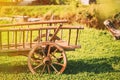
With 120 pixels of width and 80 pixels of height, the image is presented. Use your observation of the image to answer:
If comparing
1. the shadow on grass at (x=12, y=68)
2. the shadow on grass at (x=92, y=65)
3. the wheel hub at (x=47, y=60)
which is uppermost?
the wheel hub at (x=47, y=60)

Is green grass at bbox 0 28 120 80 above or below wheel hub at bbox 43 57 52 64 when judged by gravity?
below

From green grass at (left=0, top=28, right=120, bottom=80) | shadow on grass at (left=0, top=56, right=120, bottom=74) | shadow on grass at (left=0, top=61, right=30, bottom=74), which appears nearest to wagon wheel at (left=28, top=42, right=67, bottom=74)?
green grass at (left=0, top=28, right=120, bottom=80)

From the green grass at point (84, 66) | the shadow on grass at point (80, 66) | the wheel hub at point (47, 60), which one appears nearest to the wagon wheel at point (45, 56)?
the wheel hub at point (47, 60)

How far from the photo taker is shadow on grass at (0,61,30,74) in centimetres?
880

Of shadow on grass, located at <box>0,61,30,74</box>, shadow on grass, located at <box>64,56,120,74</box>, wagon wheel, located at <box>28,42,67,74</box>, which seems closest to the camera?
wagon wheel, located at <box>28,42,67,74</box>

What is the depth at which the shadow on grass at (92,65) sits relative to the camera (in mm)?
8922

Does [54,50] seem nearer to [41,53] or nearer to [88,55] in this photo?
[41,53]

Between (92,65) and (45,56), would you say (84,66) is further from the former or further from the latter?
(45,56)

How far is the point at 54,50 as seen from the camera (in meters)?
8.57

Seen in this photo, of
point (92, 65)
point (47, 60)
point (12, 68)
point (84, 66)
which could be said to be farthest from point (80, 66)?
point (12, 68)

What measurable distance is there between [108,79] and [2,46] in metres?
2.94

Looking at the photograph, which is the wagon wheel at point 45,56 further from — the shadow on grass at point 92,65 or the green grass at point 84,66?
the shadow on grass at point 92,65

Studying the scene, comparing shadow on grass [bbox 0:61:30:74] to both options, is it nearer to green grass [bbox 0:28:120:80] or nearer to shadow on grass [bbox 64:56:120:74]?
green grass [bbox 0:28:120:80]

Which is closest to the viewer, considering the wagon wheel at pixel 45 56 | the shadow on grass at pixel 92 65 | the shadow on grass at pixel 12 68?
the wagon wheel at pixel 45 56
